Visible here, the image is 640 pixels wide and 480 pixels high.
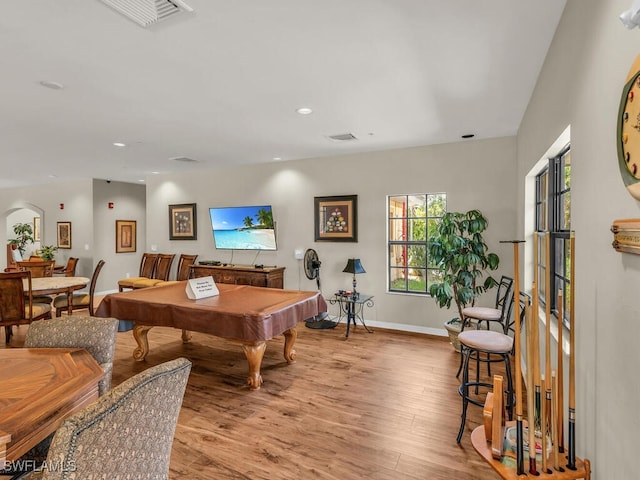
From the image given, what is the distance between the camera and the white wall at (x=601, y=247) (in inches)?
43.2

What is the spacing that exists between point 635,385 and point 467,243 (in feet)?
10.3

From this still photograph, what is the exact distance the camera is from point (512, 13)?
1.91 metres

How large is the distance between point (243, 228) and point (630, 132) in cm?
556

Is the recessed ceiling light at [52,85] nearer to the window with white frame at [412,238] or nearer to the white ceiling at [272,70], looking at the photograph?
the white ceiling at [272,70]

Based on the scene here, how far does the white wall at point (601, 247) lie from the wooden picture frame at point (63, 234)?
31.3 ft

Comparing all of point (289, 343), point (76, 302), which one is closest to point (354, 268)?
point (289, 343)

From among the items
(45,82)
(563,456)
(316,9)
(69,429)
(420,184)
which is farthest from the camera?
(420,184)

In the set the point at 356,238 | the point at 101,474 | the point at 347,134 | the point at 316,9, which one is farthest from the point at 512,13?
the point at 356,238

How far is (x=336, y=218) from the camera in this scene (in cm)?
544

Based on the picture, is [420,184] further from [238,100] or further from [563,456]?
[563,456]

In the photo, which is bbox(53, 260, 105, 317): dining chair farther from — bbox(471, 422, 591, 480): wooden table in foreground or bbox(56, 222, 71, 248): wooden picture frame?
bbox(471, 422, 591, 480): wooden table in foreground

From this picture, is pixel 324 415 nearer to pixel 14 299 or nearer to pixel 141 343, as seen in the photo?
pixel 141 343

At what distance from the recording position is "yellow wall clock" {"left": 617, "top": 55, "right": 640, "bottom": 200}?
0.97m

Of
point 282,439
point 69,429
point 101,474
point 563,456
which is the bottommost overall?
point 282,439
